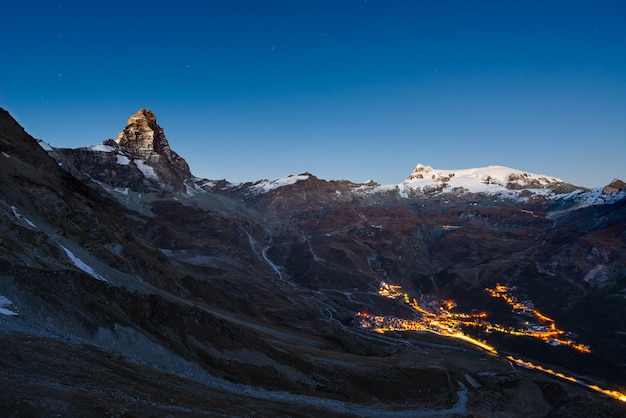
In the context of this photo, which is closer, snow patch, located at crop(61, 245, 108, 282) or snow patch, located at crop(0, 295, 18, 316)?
snow patch, located at crop(0, 295, 18, 316)

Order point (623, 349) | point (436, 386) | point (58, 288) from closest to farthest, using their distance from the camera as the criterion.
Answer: point (58, 288)
point (436, 386)
point (623, 349)

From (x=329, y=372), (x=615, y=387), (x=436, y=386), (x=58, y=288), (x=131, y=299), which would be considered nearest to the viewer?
(x=58, y=288)

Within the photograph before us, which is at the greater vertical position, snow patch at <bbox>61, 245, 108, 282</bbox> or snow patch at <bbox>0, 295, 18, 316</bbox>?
snow patch at <bbox>61, 245, 108, 282</bbox>

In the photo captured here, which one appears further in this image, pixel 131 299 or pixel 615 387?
pixel 615 387

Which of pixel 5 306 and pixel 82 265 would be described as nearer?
pixel 5 306

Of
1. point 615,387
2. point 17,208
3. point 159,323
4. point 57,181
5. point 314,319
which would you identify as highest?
point 57,181

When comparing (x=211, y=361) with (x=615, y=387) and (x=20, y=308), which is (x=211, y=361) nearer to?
(x=20, y=308)

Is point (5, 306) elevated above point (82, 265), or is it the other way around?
point (82, 265)

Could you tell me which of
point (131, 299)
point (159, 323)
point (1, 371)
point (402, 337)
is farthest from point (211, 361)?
point (402, 337)

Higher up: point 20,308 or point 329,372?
point 20,308

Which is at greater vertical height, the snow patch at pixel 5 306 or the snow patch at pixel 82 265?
the snow patch at pixel 82 265

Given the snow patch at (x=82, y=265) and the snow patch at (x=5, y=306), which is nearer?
the snow patch at (x=5, y=306)
